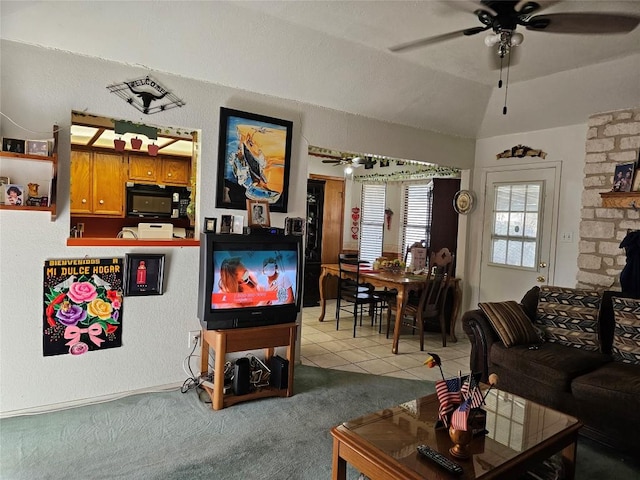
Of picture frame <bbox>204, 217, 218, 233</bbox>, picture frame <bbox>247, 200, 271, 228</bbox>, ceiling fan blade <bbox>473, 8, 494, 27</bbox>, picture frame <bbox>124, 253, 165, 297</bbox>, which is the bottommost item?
picture frame <bbox>124, 253, 165, 297</bbox>

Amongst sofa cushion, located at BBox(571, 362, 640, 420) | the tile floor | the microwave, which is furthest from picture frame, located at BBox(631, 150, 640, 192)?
the microwave

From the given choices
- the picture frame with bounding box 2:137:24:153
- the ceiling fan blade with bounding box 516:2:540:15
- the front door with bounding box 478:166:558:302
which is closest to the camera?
the ceiling fan blade with bounding box 516:2:540:15

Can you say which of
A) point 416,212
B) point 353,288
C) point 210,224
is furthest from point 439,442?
point 416,212

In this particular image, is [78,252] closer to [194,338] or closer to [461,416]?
[194,338]

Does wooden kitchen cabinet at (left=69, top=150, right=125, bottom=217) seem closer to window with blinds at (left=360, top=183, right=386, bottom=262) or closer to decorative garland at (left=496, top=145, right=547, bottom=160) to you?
window with blinds at (left=360, top=183, right=386, bottom=262)

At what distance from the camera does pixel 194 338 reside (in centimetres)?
341

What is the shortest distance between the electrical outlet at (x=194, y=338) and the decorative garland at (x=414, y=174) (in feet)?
10.7

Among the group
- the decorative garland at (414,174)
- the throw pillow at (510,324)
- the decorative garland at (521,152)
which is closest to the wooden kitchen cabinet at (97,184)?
the decorative garland at (414,174)

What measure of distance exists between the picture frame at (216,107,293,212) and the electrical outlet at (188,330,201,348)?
3.28 ft

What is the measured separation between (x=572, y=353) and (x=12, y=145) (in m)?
3.88

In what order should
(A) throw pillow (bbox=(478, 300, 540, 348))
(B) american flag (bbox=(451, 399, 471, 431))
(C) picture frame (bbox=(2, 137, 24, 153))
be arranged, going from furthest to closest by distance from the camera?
(A) throw pillow (bbox=(478, 300, 540, 348)), (C) picture frame (bbox=(2, 137, 24, 153)), (B) american flag (bbox=(451, 399, 471, 431))

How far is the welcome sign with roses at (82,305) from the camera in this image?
9.32 ft

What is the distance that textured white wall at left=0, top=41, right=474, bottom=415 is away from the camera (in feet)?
8.87

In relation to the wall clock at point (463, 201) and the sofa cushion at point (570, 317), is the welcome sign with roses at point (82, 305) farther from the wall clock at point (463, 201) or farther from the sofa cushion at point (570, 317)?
the wall clock at point (463, 201)
